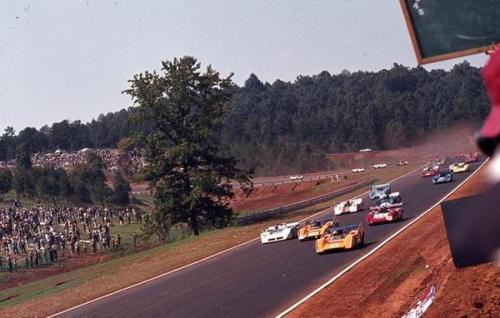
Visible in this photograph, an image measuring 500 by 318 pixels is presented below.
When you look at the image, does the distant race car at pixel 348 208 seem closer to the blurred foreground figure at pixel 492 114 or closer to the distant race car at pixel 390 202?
the distant race car at pixel 390 202

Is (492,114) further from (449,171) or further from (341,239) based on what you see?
(449,171)

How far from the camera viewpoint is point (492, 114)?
8.04 feet

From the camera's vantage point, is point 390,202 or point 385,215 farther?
point 390,202

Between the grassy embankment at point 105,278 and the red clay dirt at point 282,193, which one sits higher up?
the red clay dirt at point 282,193

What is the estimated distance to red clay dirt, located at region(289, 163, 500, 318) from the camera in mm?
12016

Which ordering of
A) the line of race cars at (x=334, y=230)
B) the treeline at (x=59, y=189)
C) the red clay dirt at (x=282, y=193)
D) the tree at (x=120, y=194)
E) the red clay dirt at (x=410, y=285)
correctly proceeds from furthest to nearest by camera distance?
the tree at (x=120, y=194) < the red clay dirt at (x=282, y=193) < the treeline at (x=59, y=189) < the line of race cars at (x=334, y=230) < the red clay dirt at (x=410, y=285)

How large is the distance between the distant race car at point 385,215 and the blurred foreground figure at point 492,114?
3236 cm

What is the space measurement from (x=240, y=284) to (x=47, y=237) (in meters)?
27.5

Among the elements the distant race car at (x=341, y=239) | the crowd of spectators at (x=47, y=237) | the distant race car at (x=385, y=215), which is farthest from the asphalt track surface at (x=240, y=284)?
the crowd of spectators at (x=47, y=237)

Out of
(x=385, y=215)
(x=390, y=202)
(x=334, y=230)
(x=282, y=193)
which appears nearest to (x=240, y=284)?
(x=334, y=230)

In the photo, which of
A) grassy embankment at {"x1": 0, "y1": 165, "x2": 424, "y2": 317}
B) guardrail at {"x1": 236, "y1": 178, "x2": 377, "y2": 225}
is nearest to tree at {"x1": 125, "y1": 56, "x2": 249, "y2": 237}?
guardrail at {"x1": 236, "y1": 178, "x2": 377, "y2": 225}

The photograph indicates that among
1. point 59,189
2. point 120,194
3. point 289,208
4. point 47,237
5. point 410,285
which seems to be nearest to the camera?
point 410,285

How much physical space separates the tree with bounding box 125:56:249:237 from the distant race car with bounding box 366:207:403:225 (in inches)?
773

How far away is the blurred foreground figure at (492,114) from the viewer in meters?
2.41
